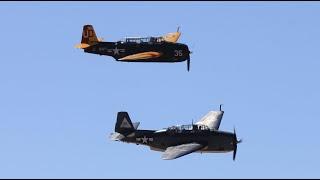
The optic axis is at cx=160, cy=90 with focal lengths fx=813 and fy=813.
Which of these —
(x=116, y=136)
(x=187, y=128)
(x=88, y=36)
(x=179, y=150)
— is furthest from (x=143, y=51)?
(x=179, y=150)

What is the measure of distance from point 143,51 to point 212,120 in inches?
451

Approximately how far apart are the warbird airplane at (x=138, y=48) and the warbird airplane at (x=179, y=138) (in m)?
10.1

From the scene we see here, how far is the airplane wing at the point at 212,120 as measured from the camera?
260 feet

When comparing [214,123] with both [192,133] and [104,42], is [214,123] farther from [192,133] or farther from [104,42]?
[104,42]

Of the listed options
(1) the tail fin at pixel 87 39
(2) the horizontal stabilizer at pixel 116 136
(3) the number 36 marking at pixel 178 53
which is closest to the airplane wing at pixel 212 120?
(3) the number 36 marking at pixel 178 53

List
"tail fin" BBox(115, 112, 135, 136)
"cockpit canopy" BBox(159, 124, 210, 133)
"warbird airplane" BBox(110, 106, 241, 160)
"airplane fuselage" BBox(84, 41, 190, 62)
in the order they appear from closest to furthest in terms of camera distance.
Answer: "warbird airplane" BBox(110, 106, 241, 160), "cockpit canopy" BBox(159, 124, 210, 133), "tail fin" BBox(115, 112, 135, 136), "airplane fuselage" BBox(84, 41, 190, 62)

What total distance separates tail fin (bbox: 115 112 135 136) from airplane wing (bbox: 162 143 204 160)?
497 centimetres

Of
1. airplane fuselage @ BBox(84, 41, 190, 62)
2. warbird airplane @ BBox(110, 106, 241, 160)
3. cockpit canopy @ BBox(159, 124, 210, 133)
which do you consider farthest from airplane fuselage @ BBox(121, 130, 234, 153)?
airplane fuselage @ BBox(84, 41, 190, 62)

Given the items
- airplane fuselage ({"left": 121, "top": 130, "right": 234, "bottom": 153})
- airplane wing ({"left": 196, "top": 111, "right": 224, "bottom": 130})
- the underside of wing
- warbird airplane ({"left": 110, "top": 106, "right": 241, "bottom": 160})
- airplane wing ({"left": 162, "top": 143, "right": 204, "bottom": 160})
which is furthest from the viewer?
the underside of wing

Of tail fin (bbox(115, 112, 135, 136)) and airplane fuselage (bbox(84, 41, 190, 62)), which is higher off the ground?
airplane fuselage (bbox(84, 41, 190, 62))

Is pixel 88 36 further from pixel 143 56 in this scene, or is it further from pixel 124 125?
pixel 124 125

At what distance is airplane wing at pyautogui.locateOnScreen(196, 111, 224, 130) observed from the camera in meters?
79.1

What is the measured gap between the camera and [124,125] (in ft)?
251

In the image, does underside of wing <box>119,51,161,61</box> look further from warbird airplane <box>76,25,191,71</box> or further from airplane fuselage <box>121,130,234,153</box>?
airplane fuselage <box>121,130,234,153</box>
